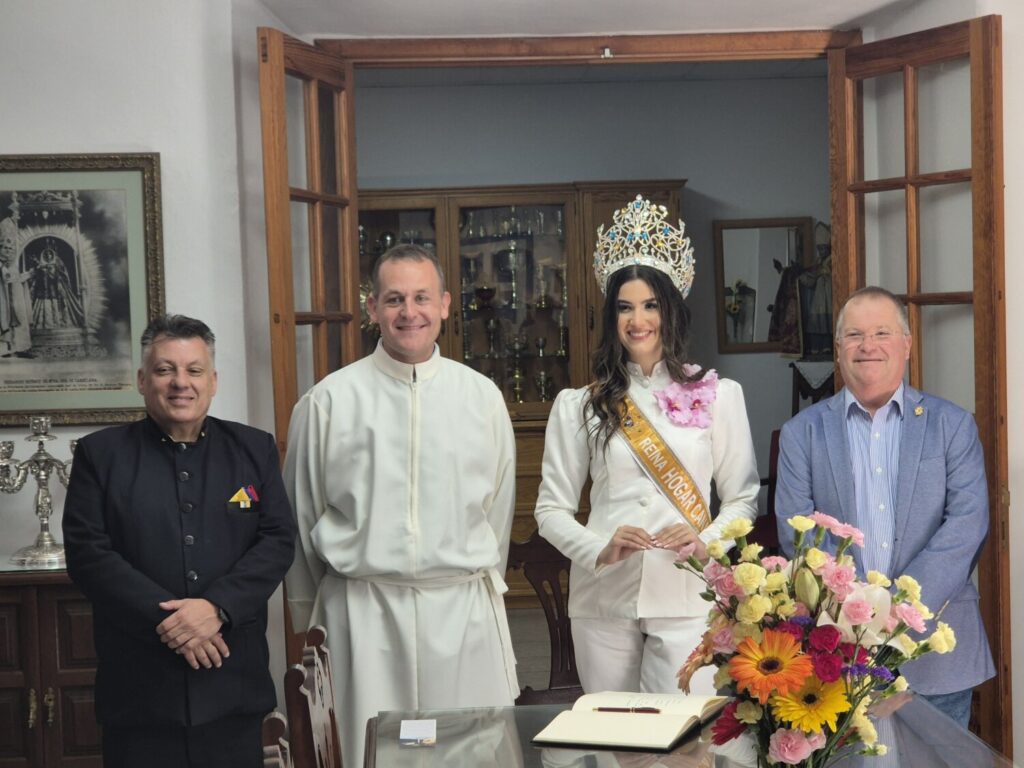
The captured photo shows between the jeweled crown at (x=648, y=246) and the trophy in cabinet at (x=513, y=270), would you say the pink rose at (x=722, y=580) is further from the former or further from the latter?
the trophy in cabinet at (x=513, y=270)

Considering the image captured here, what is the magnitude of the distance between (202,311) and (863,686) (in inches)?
94.0

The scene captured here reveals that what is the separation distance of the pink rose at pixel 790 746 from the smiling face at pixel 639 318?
1.29 metres

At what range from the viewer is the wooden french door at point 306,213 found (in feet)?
10.9

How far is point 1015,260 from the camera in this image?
3.47m

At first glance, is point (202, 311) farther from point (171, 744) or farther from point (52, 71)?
point (171, 744)

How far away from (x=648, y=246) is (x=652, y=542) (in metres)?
0.69

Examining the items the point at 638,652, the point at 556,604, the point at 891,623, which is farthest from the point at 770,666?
the point at 556,604

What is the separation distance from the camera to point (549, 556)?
2855 millimetres

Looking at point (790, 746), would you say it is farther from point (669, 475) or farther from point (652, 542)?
point (669, 475)

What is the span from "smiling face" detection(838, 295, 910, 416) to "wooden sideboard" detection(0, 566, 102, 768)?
2006mm

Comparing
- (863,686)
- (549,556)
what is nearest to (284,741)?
(863,686)

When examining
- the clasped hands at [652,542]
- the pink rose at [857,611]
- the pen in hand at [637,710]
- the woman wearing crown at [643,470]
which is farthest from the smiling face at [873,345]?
the pink rose at [857,611]

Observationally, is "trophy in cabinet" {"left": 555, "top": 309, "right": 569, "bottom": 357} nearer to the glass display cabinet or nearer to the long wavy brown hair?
the glass display cabinet

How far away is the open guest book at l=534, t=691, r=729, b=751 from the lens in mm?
1826
